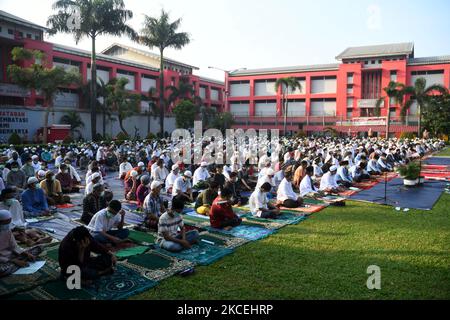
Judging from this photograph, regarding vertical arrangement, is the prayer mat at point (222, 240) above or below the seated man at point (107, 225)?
below

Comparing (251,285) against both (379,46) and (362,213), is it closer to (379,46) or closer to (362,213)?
(362,213)

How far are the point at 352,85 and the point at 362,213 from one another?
37.4 m

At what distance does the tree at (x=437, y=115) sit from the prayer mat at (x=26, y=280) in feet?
119

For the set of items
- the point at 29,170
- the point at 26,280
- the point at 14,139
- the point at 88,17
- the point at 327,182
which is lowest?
the point at 26,280

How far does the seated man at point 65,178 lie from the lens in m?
9.77

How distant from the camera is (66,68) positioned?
30.3 metres

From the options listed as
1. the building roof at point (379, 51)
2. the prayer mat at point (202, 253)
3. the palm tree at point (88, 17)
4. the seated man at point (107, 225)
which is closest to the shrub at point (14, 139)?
the palm tree at point (88, 17)

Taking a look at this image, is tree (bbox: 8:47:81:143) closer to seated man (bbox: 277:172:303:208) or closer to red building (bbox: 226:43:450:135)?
seated man (bbox: 277:172:303:208)

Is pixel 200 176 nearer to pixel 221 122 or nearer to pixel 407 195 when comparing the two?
pixel 407 195

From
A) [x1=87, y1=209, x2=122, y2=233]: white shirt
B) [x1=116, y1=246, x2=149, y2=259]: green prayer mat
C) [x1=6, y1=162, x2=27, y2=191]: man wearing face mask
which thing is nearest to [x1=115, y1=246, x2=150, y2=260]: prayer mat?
[x1=116, y1=246, x2=149, y2=259]: green prayer mat

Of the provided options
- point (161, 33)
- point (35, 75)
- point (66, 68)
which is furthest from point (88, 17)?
point (66, 68)

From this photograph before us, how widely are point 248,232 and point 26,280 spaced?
3561mm

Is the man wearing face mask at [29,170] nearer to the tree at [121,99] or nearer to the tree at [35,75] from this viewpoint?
the tree at [35,75]
